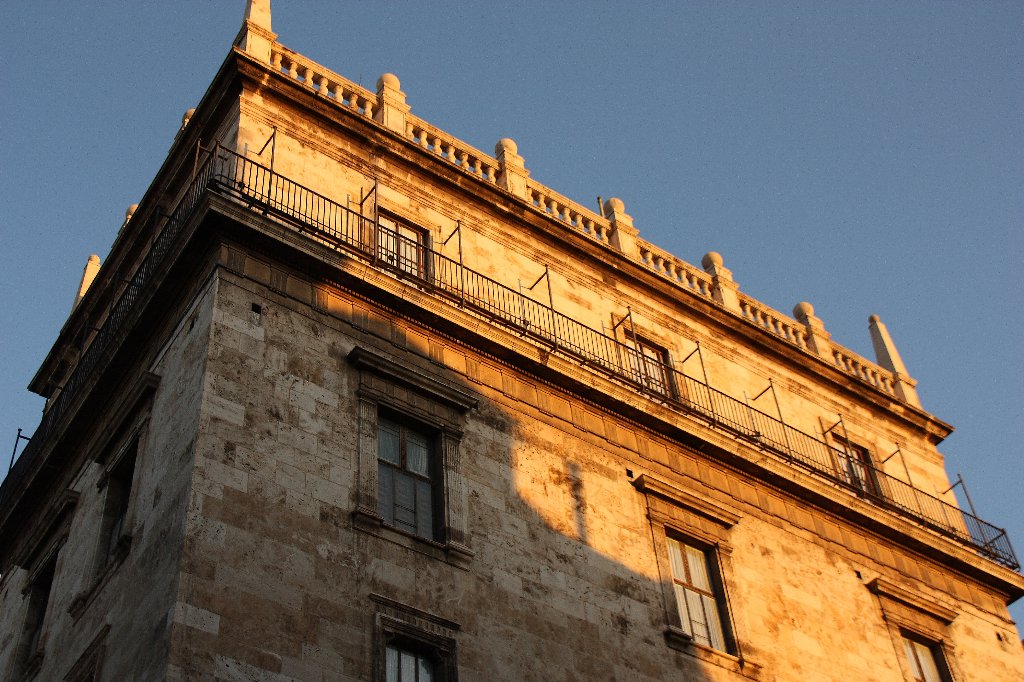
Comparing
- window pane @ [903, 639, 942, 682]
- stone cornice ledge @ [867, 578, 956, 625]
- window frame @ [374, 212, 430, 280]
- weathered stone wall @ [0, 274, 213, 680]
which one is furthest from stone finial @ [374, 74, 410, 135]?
window pane @ [903, 639, 942, 682]

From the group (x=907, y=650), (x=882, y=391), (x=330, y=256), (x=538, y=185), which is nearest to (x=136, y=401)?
(x=330, y=256)

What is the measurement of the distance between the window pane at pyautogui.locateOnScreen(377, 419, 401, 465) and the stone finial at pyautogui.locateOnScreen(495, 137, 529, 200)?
7340mm

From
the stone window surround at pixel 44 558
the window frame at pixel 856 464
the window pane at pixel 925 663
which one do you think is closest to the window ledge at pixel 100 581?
the stone window surround at pixel 44 558

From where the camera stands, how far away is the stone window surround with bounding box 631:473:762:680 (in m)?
21.2

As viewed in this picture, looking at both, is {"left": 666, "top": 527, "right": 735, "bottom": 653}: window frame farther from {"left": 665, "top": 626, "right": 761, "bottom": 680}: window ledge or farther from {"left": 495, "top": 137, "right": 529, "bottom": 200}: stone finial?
{"left": 495, "top": 137, "right": 529, "bottom": 200}: stone finial

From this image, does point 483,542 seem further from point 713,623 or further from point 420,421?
point 713,623

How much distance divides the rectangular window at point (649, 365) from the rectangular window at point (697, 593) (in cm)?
380

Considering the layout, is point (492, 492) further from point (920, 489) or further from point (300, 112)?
point (920, 489)

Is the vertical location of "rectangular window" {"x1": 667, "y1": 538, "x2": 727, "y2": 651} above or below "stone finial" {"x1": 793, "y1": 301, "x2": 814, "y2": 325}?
below

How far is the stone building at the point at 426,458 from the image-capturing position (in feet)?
57.9

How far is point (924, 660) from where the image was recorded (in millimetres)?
25312

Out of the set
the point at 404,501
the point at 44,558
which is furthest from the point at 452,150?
the point at 44,558

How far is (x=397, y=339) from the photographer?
21234 millimetres

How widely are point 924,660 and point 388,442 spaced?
1203cm
